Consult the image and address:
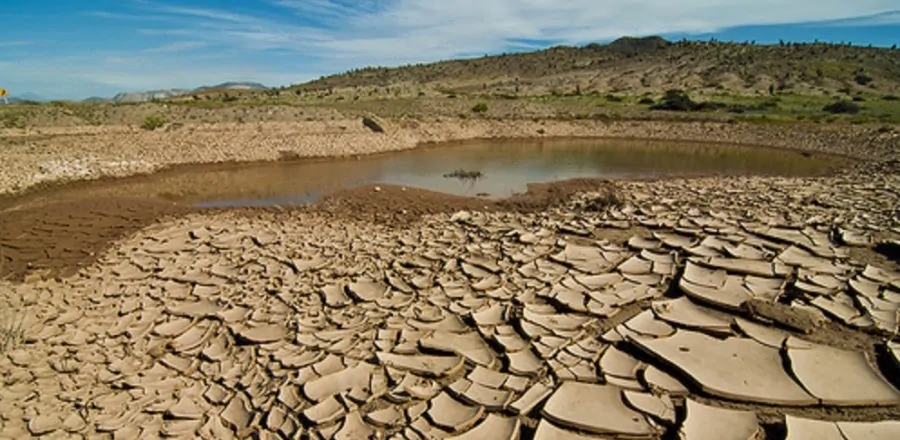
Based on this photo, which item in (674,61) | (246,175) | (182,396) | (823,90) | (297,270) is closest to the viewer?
(182,396)

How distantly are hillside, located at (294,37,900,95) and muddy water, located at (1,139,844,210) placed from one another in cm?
2030

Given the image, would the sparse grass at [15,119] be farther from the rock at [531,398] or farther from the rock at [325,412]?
the rock at [531,398]

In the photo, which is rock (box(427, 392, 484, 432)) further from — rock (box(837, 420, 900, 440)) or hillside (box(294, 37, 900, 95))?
hillside (box(294, 37, 900, 95))

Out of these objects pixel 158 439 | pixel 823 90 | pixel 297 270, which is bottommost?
pixel 158 439

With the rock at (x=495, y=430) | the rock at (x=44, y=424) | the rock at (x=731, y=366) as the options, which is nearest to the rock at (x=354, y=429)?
the rock at (x=495, y=430)

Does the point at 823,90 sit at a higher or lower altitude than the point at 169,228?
higher

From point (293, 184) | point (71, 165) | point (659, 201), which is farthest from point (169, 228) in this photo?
point (659, 201)

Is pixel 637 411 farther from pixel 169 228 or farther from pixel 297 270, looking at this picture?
pixel 169 228

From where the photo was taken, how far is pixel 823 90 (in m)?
33.2

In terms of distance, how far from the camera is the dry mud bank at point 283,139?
1167 cm

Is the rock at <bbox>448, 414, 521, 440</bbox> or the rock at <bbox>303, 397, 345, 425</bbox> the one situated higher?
the rock at <bbox>448, 414, 521, 440</bbox>

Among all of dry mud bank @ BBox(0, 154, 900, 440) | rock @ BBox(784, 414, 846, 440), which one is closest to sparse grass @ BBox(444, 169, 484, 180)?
dry mud bank @ BBox(0, 154, 900, 440)

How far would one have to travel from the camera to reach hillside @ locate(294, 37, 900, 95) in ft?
119

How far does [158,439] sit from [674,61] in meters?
51.2
